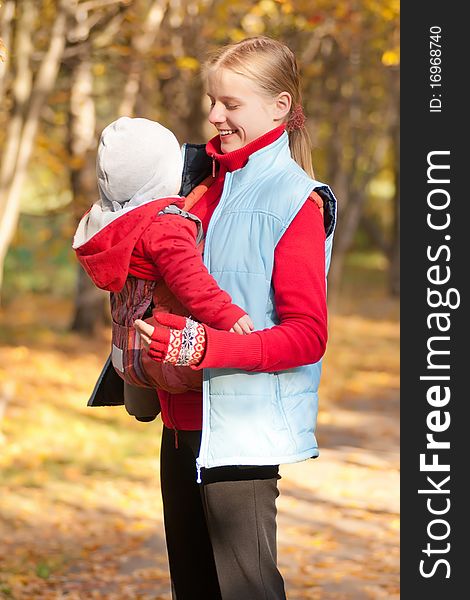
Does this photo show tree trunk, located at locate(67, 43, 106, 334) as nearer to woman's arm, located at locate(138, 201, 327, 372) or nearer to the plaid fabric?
the plaid fabric

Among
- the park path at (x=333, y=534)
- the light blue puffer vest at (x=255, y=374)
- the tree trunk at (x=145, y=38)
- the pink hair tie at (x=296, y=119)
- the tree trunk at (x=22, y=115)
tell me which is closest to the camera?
the light blue puffer vest at (x=255, y=374)

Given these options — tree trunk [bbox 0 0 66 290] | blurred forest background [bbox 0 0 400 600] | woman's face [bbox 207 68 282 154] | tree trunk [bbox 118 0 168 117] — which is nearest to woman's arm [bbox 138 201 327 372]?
woman's face [bbox 207 68 282 154]

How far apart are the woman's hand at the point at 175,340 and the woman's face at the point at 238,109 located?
56 centimetres

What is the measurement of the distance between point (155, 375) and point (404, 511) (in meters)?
2.37

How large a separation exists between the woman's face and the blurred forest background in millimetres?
503

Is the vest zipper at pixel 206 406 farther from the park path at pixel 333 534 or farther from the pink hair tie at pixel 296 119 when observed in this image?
the park path at pixel 333 534

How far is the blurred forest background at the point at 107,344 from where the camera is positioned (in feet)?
22.3

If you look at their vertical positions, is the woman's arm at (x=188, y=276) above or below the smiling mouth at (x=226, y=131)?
below

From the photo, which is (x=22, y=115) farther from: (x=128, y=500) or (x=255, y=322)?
(x=255, y=322)

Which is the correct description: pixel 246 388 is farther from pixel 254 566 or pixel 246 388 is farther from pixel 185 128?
pixel 185 128

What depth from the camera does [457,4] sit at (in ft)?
15.7

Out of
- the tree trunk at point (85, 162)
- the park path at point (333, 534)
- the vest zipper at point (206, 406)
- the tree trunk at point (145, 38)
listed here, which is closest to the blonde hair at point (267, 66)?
the vest zipper at point (206, 406)

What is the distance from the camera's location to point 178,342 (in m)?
2.78

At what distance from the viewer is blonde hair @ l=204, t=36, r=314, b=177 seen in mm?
2980
